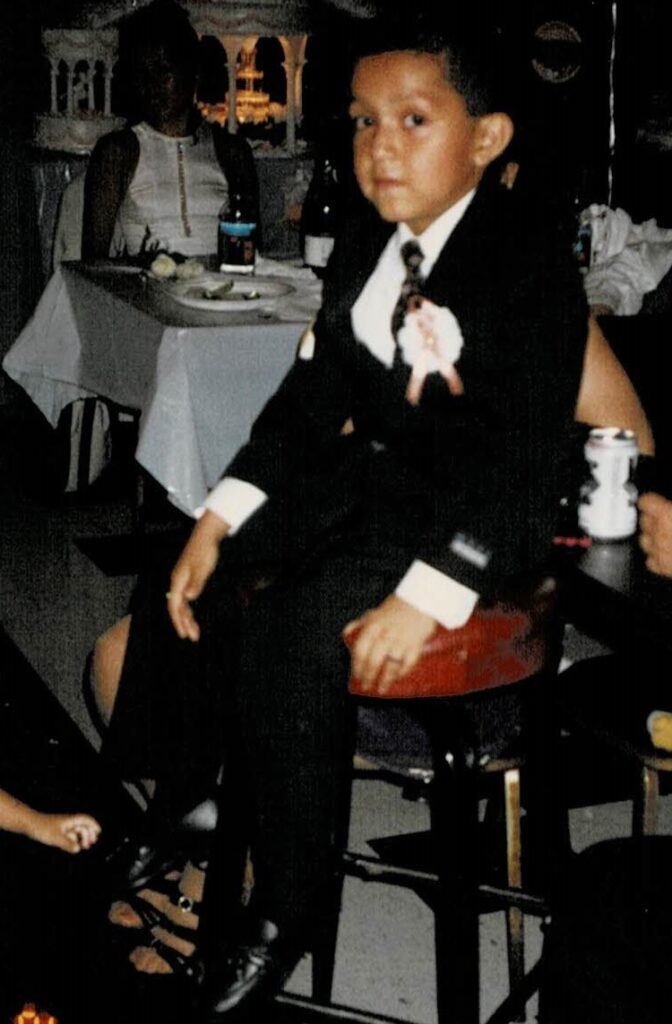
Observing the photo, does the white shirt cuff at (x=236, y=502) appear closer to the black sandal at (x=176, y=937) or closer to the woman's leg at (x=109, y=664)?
the woman's leg at (x=109, y=664)

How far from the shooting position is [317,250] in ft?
11.1

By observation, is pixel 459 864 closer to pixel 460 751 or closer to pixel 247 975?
pixel 460 751

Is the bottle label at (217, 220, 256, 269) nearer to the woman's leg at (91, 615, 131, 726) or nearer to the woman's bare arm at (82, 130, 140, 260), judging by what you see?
the woman's bare arm at (82, 130, 140, 260)

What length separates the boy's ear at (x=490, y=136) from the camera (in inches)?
61.8

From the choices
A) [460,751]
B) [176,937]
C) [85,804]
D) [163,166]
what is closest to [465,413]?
[460,751]

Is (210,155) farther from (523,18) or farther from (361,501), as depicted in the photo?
(361,501)

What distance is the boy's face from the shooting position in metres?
1.50

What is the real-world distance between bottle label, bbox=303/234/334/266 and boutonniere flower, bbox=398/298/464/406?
1.79 metres

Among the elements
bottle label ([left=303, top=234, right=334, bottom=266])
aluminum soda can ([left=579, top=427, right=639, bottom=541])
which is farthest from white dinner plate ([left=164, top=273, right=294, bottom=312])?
aluminum soda can ([left=579, top=427, right=639, bottom=541])

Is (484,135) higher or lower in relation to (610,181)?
higher

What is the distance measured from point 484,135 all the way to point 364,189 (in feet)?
0.48

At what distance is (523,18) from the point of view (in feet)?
16.8

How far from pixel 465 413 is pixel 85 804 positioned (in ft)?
4.27

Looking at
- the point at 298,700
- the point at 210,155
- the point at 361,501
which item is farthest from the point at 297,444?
the point at 210,155
